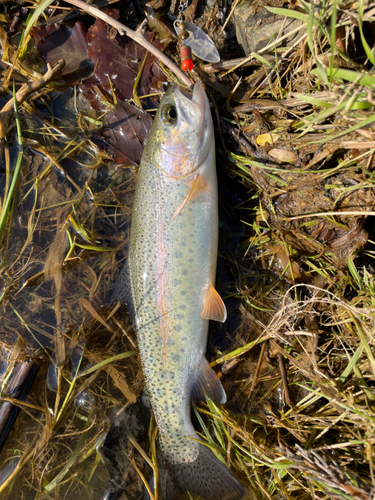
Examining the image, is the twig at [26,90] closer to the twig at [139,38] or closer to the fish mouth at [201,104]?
the twig at [139,38]

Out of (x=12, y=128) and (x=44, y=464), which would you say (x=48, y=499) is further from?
(x=12, y=128)

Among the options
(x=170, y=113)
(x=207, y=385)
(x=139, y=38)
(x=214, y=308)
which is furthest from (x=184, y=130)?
(x=207, y=385)

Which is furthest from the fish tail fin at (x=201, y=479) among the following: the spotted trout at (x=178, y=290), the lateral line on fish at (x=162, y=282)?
the lateral line on fish at (x=162, y=282)

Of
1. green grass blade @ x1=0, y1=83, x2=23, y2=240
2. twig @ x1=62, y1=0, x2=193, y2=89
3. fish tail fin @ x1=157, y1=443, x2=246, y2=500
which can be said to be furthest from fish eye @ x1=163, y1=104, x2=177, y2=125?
fish tail fin @ x1=157, y1=443, x2=246, y2=500

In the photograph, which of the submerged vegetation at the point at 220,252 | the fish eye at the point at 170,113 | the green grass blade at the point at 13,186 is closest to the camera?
the submerged vegetation at the point at 220,252

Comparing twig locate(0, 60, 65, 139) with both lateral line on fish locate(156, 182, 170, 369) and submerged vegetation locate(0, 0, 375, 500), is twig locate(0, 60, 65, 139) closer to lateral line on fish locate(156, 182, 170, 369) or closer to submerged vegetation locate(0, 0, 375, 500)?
submerged vegetation locate(0, 0, 375, 500)

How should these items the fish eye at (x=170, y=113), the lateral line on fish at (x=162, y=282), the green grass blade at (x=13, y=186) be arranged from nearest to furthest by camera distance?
1. the fish eye at (x=170, y=113)
2. the lateral line on fish at (x=162, y=282)
3. the green grass blade at (x=13, y=186)
